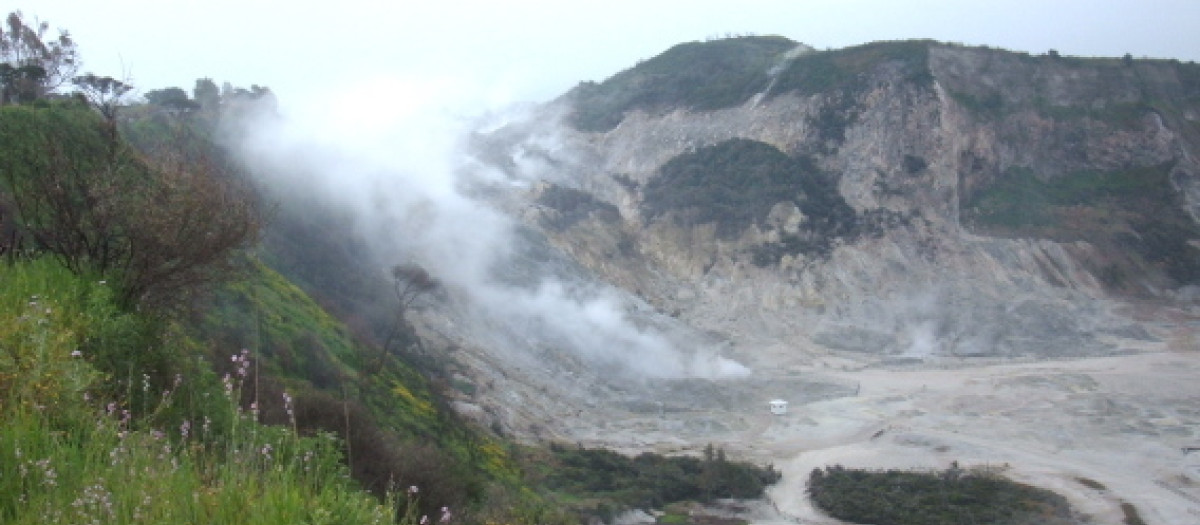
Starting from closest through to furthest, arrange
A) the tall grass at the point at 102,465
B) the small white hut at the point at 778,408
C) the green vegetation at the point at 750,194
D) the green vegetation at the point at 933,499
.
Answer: the tall grass at the point at 102,465
the green vegetation at the point at 933,499
the small white hut at the point at 778,408
the green vegetation at the point at 750,194

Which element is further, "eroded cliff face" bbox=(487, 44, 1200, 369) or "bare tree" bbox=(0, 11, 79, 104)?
"eroded cliff face" bbox=(487, 44, 1200, 369)

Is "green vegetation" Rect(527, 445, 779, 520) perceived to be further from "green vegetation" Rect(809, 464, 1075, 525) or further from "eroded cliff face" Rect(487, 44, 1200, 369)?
"eroded cliff face" Rect(487, 44, 1200, 369)

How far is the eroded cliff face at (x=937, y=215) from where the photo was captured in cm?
A: 6103

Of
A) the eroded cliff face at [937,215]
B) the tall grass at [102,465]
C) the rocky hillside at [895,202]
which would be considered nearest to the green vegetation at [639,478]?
the rocky hillside at [895,202]

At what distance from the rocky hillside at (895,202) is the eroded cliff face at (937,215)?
0.18 meters

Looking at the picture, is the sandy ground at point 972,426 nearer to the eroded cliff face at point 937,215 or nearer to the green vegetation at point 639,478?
the green vegetation at point 639,478

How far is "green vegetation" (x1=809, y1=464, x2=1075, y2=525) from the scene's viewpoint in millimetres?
26516

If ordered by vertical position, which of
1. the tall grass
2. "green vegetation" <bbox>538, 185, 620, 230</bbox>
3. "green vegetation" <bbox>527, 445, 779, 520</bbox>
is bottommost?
"green vegetation" <bbox>527, 445, 779, 520</bbox>

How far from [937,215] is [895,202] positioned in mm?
3404

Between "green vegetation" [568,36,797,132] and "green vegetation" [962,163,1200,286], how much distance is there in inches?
970

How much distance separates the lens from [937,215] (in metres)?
70.6

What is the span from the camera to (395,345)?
3700 cm

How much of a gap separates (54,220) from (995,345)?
2271 inches

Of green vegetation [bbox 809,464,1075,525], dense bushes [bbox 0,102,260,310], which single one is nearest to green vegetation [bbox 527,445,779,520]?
green vegetation [bbox 809,464,1075,525]
